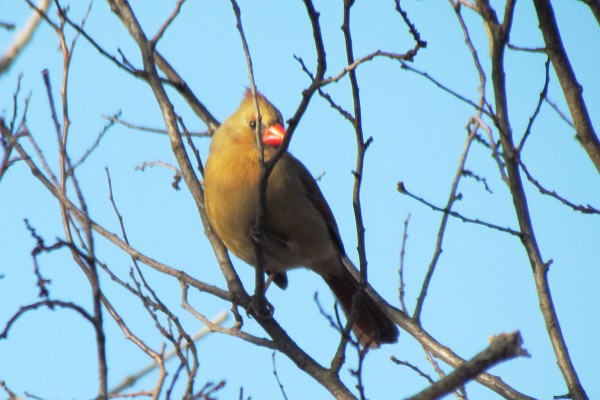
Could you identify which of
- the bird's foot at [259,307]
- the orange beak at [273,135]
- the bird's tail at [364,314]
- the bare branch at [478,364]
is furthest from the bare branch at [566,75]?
the bird's tail at [364,314]

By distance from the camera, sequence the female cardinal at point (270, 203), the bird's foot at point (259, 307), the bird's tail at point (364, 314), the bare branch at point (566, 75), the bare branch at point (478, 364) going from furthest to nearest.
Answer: the bird's tail at point (364, 314), the female cardinal at point (270, 203), the bird's foot at point (259, 307), the bare branch at point (566, 75), the bare branch at point (478, 364)

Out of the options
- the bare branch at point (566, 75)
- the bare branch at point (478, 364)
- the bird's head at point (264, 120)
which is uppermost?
the bird's head at point (264, 120)

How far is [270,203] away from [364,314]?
116 cm

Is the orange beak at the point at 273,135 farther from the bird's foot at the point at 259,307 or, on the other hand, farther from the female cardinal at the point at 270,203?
the bird's foot at the point at 259,307

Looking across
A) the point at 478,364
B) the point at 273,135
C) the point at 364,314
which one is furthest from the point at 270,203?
the point at 478,364

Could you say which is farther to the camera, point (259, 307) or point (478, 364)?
point (259, 307)

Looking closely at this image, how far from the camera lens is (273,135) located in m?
4.34

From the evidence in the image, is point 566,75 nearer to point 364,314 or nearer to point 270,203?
point 270,203

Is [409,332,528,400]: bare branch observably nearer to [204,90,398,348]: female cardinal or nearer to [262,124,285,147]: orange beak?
[204,90,398,348]: female cardinal

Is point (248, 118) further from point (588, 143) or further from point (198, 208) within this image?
point (588, 143)

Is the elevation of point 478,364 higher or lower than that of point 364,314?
lower

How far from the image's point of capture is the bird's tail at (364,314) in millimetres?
4875

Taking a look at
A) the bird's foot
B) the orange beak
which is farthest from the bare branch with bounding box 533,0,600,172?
the orange beak

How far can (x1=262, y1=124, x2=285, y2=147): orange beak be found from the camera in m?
4.30
